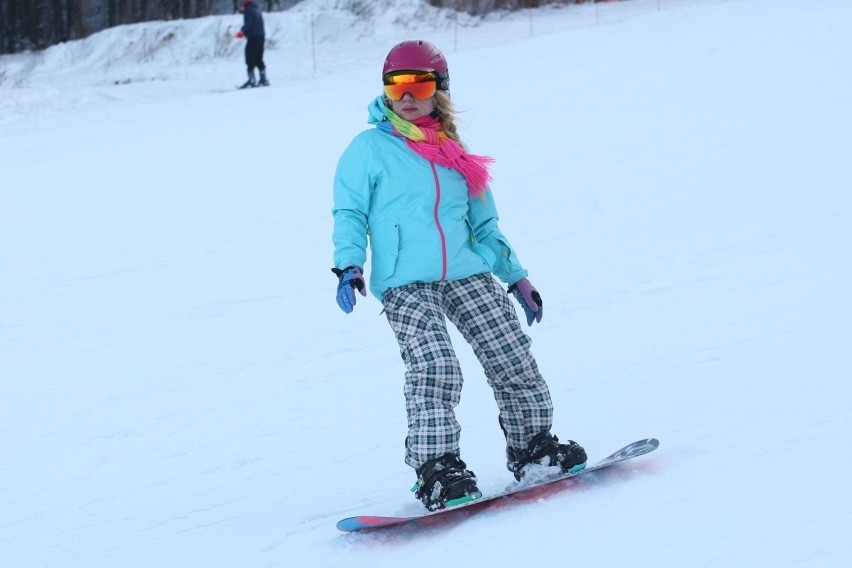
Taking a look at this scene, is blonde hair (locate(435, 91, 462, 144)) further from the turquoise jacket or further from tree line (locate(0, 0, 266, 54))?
tree line (locate(0, 0, 266, 54))

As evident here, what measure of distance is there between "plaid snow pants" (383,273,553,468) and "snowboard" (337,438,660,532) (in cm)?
17

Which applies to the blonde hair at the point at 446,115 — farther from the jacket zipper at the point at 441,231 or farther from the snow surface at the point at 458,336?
the snow surface at the point at 458,336

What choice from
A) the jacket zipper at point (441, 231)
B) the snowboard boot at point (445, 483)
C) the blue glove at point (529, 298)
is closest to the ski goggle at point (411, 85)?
the jacket zipper at point (441, 231)

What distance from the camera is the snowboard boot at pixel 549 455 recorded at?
3.32 metres

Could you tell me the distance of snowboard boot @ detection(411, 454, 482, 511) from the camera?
307 cm

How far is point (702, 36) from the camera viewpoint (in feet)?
42.4

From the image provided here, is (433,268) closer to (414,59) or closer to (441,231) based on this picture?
(441,231)

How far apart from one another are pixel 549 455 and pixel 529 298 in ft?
1.69

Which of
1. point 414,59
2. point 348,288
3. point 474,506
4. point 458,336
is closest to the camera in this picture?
point 348,288

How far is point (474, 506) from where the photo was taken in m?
3.12

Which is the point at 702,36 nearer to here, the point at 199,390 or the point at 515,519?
the point at 199,390

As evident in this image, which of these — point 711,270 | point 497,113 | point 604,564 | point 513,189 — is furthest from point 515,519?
point 497,113

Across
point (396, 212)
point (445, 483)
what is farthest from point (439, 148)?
point (445, 483)

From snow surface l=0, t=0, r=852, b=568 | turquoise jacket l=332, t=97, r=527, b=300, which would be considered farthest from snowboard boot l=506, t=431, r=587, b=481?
turquoise jacket l=332, t=97, r=527, b=300
